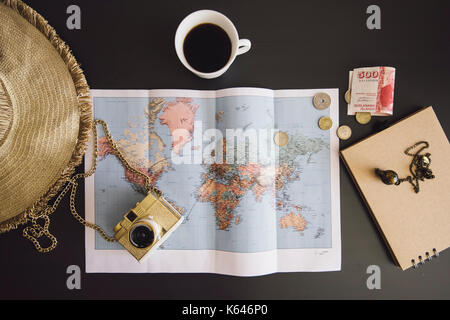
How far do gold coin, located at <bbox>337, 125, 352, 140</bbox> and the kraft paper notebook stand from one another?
0.03 metres

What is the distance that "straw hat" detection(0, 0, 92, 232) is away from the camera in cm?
50

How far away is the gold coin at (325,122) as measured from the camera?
2.27ft

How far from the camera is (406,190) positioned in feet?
2.26

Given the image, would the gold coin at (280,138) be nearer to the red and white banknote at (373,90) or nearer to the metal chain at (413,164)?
the red and white banknote at (373,90)

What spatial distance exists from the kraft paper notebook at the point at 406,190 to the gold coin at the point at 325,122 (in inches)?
2.9

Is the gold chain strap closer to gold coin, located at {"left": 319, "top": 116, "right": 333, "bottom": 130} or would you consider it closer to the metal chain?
gold coin, located at {"left": 319, "top": 116, "right": 333, "bottom": 130}

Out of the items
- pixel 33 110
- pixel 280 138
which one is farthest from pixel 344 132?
pixel 33 110

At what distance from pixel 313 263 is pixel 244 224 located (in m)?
0.20

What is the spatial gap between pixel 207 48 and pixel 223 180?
1.01 ft

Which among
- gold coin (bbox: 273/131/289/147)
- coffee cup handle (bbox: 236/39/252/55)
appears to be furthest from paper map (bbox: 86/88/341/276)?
coffee cup handle (bbox: 236/39/252/55)

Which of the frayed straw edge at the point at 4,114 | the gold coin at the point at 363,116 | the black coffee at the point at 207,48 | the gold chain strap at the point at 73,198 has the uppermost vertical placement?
the black coffee at the point at 207,48

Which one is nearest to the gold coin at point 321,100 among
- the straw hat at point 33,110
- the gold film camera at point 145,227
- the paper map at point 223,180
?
the paper map at point 223,180

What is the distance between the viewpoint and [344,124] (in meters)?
0.70

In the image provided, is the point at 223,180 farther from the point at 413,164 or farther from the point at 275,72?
the point at 413,164
